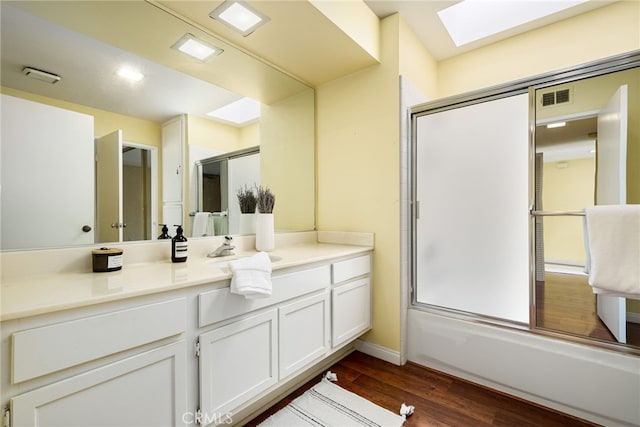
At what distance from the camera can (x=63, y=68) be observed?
4.36ft

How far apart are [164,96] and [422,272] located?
7.17ft

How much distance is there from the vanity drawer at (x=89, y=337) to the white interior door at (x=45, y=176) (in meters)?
0.66

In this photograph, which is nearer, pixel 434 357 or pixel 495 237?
pixel 495 237

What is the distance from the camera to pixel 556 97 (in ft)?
5.51

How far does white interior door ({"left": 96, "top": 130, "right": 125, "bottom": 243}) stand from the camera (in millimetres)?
1404

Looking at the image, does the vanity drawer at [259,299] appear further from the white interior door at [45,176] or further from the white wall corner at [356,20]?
the white wall corner at [356,20]

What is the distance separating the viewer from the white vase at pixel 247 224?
2059mm

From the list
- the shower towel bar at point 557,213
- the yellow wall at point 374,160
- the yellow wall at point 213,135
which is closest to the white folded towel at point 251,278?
the yellow wall at point 213,135

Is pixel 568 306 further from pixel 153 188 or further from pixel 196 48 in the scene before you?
pixel 196 48

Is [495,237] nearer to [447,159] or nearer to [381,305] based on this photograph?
[447,159]

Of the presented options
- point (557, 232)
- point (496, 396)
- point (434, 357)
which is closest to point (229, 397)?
point (434, 357)

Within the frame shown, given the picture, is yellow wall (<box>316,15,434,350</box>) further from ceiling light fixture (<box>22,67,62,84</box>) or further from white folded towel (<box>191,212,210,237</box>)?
ceiling light fixture (<box>22,67,62,84</box>)

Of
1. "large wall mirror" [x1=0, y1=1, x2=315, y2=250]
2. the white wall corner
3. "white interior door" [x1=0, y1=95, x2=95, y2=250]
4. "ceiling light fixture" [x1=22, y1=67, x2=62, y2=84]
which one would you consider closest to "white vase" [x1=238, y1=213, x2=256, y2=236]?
"large wall mirror" [x1=0, y1=1, x2=315, y2=250]

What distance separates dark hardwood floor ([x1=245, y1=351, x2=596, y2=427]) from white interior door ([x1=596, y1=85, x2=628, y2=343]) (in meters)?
0.59
